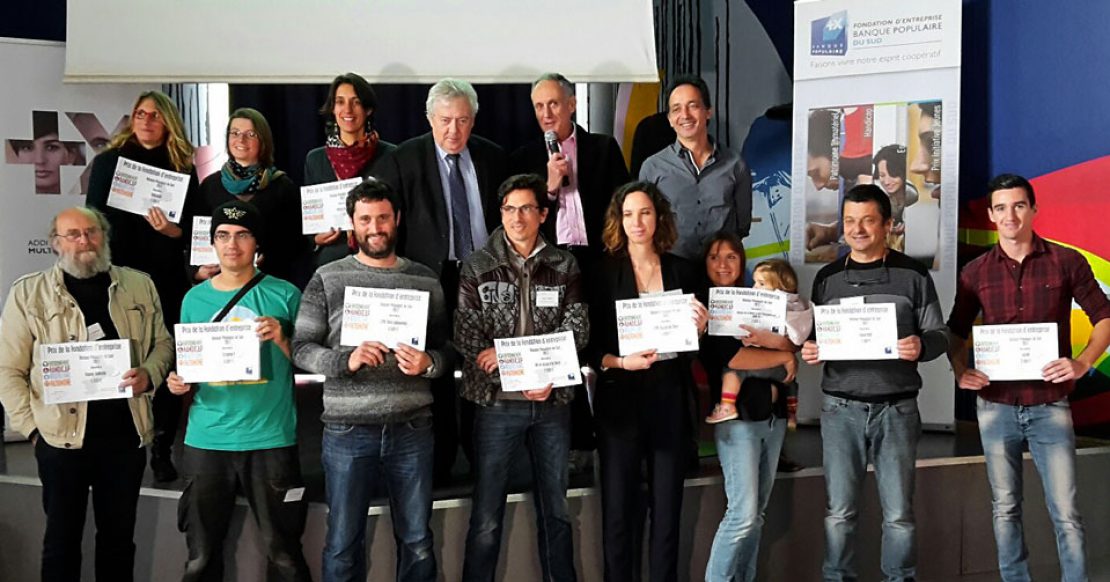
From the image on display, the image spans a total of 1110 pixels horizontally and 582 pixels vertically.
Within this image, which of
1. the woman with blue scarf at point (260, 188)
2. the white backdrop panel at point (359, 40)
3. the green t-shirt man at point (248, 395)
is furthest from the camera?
the white backdrop panel at point (359, 40)

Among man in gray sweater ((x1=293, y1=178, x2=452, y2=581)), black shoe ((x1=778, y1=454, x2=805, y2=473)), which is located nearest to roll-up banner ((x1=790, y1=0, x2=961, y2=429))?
black shoe ((x1=778, y1=454, x2=805, y2=473))

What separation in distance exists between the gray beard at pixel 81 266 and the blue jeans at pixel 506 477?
143cm

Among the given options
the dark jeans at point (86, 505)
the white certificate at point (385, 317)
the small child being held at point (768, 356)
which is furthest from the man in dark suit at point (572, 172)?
the dark jeans at point (86, 505)

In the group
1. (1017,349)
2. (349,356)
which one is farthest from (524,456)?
(1017,349)

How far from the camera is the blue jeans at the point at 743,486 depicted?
3562mm

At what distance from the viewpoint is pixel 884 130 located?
516 cm

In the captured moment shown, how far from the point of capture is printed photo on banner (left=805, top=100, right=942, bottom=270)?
510 centimetres

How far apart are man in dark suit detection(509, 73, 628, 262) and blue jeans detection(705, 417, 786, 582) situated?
0.91 metres

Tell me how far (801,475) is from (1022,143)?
240 cm

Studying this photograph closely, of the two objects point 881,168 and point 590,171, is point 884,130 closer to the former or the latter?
point 881,168

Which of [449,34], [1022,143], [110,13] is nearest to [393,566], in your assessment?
[449,34]

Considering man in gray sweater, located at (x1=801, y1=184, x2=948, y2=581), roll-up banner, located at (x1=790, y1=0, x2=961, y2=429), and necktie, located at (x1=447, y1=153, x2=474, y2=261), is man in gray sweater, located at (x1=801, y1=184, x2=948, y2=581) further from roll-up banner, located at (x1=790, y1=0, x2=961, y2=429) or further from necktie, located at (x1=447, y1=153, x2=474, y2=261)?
roll-up banner, located at (x1=790, y1=0, x2=961, y2=429)

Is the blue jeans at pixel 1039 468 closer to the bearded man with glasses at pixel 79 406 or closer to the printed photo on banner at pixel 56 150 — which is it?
the bearded man with glasses at pixel 79 406

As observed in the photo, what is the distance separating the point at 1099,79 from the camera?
4828 mm
